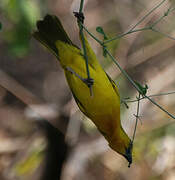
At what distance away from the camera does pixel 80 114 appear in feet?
21.5

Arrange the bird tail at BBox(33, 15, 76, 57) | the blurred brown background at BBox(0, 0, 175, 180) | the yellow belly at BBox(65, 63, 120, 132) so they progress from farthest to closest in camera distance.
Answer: the blurred brown background at BBox(0, 0, 175, 180) → the bird tail at BBox(33, 15, 76, 57) → the yellow belly at BBox(65, 63, 120, 132)

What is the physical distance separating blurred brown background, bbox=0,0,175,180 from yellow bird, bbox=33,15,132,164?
9.91 feet

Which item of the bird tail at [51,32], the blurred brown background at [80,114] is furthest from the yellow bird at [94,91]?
the blurred brown background at [80,114]

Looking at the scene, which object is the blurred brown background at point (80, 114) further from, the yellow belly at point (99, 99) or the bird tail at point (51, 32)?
the yellow belly at point (99, 99)

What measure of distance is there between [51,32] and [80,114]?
10.8 feet

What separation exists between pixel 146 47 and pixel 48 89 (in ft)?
6.43

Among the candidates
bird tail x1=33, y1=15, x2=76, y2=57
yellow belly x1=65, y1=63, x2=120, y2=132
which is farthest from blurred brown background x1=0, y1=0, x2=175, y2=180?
yellow belly x1=65, y1=63, x2=120, y2=132

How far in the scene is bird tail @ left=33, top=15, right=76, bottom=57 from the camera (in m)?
3.29

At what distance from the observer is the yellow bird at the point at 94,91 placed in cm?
315

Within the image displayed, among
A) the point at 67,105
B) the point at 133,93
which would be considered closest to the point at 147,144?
the point at 133,93

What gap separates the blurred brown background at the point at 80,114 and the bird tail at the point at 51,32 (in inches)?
116

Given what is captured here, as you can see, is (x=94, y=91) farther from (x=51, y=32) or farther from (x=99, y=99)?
(x=51, y=32)

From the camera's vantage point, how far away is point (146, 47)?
23.1 feet

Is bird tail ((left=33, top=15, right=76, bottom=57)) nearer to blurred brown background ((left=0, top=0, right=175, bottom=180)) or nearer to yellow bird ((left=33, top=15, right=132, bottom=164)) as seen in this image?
yellow bird ((left=33, top=15, right=132, bottom=164))
